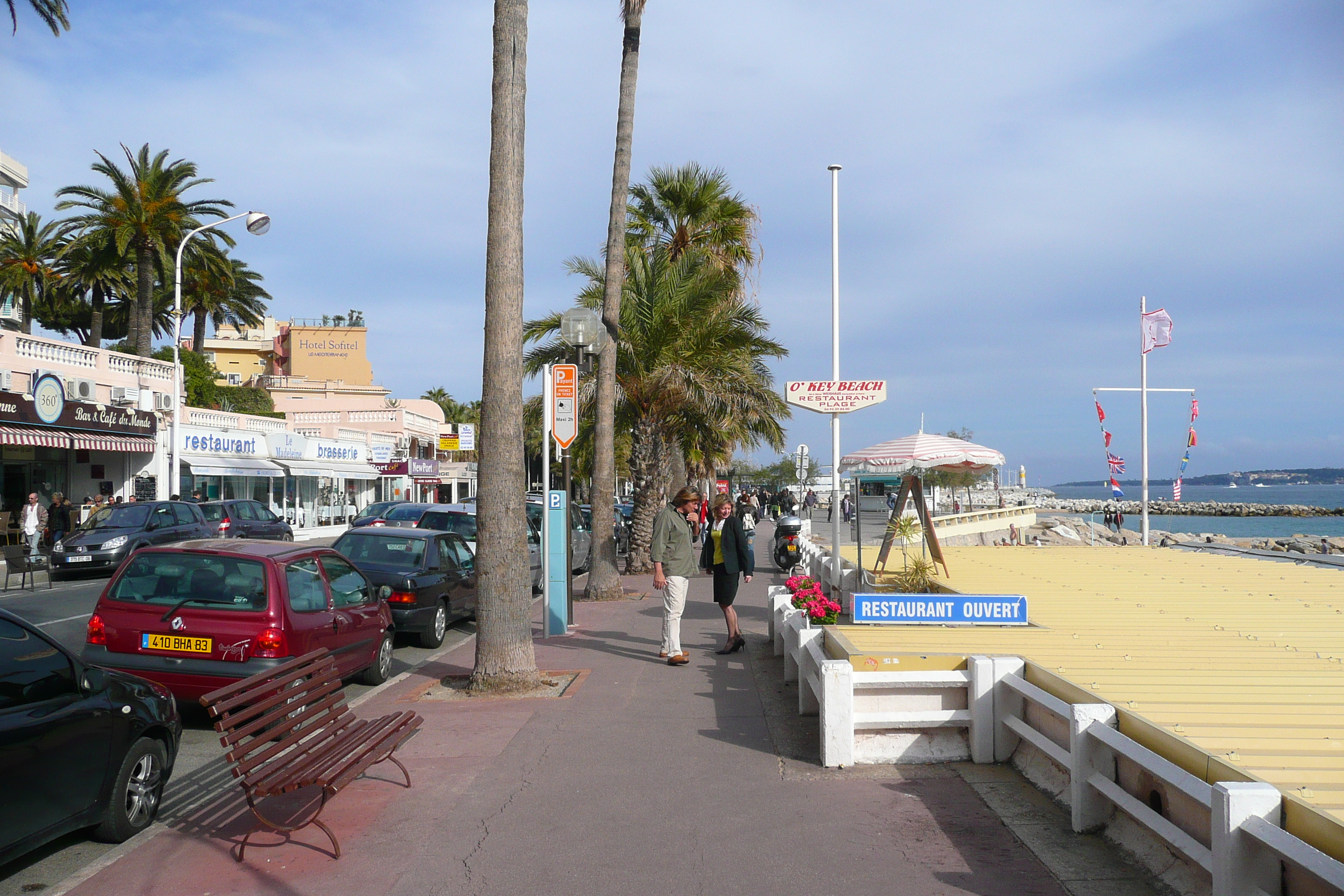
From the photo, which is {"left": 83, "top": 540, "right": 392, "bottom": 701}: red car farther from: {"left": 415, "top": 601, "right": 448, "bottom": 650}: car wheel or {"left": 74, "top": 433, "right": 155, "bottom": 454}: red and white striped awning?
{"left": 74, "top": 433, "right": 155, "bottom": 454}: red and white striped awning

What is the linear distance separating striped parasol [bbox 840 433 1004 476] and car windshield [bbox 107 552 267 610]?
8072 millimetres

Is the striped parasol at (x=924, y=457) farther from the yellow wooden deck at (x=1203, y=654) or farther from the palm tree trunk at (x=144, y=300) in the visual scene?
the palm tree trunk at (x=144, y=300)

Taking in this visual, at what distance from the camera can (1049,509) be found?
117188 mm

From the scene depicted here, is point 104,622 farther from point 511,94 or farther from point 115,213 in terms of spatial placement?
point 115,213

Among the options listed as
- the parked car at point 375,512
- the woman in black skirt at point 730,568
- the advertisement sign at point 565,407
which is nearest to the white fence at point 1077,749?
the woman in black skirt at point 730,568

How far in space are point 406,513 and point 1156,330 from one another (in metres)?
20.1

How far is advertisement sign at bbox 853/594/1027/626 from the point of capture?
8047mm

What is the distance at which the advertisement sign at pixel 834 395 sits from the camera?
12.9 m

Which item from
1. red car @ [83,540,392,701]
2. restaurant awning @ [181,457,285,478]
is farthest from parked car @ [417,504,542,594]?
restaurant awning @ [181,457,285,478]

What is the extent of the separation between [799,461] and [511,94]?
84.5 feet

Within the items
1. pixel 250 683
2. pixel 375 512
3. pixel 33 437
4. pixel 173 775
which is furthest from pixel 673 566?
pixel 33 437

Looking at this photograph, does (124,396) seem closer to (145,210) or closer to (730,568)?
(145,210)

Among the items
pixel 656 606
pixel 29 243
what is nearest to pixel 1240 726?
pixel 656 606

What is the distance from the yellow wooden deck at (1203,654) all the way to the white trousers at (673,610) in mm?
2416
